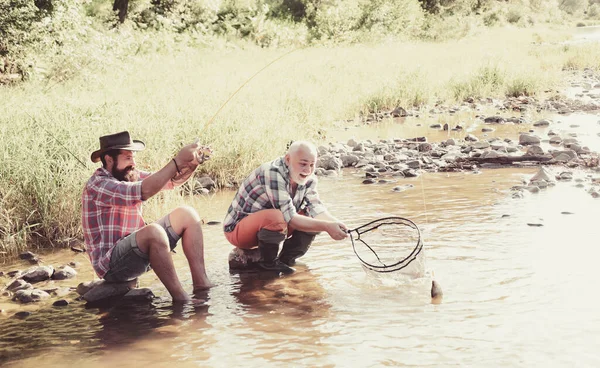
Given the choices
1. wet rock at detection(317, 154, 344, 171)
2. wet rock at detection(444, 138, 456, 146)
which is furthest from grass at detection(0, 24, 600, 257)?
wet rock at detection(444, 138, 456, 146)

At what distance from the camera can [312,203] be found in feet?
17.2

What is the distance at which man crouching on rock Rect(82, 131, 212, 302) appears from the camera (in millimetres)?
4430

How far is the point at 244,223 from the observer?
17.1ft

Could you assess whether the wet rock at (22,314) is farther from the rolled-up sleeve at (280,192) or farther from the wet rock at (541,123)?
the wet rock at (541,123)

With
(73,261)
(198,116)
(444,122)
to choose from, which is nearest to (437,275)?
(73,261)

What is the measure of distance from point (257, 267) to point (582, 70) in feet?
67.4

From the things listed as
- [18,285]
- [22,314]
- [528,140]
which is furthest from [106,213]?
[528,140]

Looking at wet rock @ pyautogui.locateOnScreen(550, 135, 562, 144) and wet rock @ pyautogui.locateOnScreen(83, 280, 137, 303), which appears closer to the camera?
wet rock @ pyautogui.locateOnScreen(83, 280, 137, 303)

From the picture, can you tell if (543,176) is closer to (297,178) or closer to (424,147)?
(424,147)

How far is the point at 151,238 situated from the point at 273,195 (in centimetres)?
94

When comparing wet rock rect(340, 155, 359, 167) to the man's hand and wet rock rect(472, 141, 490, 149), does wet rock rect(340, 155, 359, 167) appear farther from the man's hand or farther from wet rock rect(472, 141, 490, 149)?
the man's hand

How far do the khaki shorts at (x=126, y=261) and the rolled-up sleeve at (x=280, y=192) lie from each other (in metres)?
0.98

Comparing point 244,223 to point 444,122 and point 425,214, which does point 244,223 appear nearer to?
point 425,214

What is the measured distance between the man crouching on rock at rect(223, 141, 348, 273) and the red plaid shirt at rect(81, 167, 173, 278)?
0.74 meters
